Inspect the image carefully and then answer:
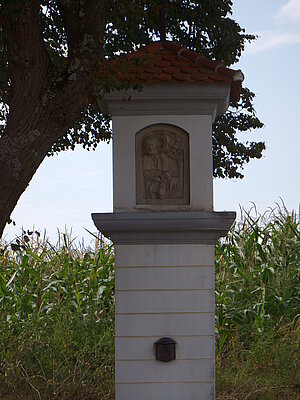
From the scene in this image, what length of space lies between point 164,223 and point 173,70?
1494mm

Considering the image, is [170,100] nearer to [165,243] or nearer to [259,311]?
[165,243]

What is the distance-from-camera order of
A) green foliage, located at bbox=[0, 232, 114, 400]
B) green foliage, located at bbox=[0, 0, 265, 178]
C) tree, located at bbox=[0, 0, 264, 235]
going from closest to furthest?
1. tree, located at bbox=[0, 0, 264, 235]
2. green foliage, located at bbox=[0, 232, 114, 400]
3. green foliage, located at bbox=[0, 0, 265, 178]

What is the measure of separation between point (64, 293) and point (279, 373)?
341 centimetres

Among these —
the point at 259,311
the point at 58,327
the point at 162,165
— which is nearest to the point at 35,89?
the point at 162,165

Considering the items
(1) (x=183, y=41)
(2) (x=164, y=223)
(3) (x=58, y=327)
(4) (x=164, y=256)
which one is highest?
(1) (x=183, y=41)

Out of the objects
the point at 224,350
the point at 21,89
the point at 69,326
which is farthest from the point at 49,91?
the point at 224,350

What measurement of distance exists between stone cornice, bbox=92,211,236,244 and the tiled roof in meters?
1.26

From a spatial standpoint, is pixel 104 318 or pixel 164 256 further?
pixel 104 318

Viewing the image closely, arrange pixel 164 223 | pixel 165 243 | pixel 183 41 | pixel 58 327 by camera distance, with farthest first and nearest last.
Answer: pixel 183 41 → pixel 58 327 → pixel 165 243 → pixel 164 223

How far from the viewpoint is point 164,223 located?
6.79 meters

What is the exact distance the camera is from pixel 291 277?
10.3 m

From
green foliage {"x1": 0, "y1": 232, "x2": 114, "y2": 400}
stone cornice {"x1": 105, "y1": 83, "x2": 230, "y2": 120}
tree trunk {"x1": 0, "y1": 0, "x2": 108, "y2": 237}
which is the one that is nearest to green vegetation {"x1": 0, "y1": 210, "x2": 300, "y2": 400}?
green foliage {"x1": 0, "y1": 232, "x2": 114, "y2": 400}

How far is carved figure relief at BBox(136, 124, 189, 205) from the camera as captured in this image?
697cm

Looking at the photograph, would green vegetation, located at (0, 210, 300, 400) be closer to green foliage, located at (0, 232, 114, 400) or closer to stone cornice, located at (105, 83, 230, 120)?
green foliage, located at (0, 232, 114, 400)
